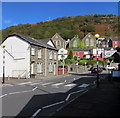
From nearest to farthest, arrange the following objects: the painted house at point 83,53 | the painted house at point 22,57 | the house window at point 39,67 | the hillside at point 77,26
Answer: the painted house at point 22,57 < the house window at point 39,67 < the painted house at point 83,53 < the hillside at point 77,26

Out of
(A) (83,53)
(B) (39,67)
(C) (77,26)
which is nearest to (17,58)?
(B) (39,67)

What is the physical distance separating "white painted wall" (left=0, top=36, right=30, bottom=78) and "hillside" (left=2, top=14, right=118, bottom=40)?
84.2 metres

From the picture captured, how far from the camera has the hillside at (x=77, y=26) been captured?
123500 mm

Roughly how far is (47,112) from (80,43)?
76.6m

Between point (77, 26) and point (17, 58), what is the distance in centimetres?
11496

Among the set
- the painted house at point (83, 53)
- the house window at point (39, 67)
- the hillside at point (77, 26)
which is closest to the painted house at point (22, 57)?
the house window at point (39, 67)

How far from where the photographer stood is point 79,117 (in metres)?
6.53

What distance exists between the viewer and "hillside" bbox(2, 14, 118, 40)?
124 metres

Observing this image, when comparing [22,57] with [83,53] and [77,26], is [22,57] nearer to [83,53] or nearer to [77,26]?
[83,53]

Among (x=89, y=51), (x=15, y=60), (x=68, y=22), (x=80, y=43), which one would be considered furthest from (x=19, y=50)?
(x=68, y=22)

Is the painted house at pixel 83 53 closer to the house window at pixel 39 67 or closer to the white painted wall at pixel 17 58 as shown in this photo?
the house window at pixel 39 67

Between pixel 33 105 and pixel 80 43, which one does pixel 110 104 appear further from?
pixel 80 43

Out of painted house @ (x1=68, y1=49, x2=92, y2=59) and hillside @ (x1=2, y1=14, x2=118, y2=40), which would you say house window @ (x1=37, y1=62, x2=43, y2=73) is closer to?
painted house @ (x1=68, y1=49, x2=92, y2=59)

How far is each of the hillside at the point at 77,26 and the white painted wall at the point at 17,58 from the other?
84.2 metres
